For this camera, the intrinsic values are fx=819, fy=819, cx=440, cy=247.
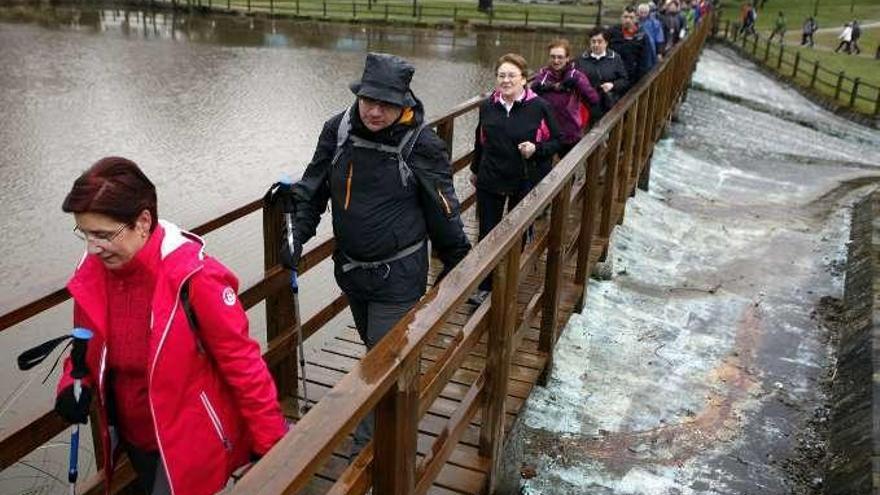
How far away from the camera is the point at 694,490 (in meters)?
4.40

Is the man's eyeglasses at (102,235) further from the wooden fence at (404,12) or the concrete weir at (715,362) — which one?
the wooden fence at (404,12)

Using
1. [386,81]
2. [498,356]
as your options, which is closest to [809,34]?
[498,356]

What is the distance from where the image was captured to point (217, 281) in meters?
2.39

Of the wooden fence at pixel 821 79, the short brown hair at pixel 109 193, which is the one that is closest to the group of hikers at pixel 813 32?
the wooden fence at pixel 821 79

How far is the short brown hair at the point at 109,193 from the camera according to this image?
2.29 metres

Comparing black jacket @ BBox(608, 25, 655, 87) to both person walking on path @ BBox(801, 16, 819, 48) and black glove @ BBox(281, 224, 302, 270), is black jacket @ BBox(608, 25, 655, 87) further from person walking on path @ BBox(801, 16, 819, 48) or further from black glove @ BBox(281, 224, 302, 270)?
person walking on path @ BBox(801, 16, 819, 48)

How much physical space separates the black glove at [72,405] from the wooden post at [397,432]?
0.89 metres

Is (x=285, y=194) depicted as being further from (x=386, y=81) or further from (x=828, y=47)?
(x=828, y=47)

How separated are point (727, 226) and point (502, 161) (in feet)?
16.2

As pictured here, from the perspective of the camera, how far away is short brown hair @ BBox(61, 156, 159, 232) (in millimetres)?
2287

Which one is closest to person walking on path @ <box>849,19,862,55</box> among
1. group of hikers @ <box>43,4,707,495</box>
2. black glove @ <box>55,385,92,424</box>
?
group of hikers @ <box>43,4,707,495</box>

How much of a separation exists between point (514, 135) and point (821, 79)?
24187mm

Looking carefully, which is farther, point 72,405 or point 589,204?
point 589,204

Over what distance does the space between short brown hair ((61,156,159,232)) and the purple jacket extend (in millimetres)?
4695
